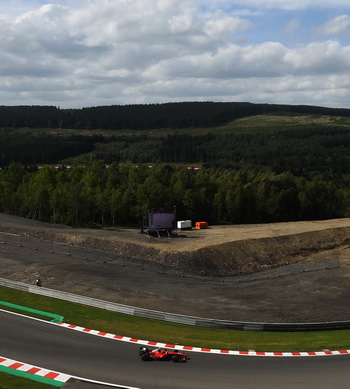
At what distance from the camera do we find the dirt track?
3975 cm

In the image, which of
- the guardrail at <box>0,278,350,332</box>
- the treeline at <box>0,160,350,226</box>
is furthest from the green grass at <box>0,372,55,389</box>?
the treeline at <box>0,160,350,226</box>

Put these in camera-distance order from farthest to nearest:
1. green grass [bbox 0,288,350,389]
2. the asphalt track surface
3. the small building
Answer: the small building → green grass [bbox 0,288,350,389] → the asphalt track surface

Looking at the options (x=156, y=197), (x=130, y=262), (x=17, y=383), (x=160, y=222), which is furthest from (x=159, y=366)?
(x=156, y=197)

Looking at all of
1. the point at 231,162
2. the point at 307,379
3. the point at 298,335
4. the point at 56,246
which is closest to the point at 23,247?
the point at 56,246

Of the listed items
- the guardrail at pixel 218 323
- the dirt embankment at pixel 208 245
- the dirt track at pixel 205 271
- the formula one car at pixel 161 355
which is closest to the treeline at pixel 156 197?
the dirt track at pixel 205 271

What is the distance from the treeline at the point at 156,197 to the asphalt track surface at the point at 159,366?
199ft

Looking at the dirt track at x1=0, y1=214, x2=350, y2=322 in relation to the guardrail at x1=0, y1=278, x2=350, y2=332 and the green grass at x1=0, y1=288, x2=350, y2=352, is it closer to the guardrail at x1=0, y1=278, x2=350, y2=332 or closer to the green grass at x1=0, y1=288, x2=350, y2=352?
the guardrail at x1=0, y1=278, x2=350, y2=332

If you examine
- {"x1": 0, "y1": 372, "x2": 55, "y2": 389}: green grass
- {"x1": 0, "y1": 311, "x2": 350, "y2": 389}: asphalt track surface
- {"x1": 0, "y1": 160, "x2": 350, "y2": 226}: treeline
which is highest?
{"x1": 0, "y1": 372, "x2": 55, "y2": 389}: green grass

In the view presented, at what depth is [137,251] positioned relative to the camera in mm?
57656

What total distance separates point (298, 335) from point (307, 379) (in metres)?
8.62

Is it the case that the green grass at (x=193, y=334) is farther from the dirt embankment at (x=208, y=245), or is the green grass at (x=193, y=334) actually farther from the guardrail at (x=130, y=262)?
the dirt embankment at (x=208, y=245)

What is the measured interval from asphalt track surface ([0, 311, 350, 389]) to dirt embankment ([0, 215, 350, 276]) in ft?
84.0

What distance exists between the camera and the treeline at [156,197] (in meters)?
91.5

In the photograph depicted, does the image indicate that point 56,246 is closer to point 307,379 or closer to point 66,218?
point 66,218
